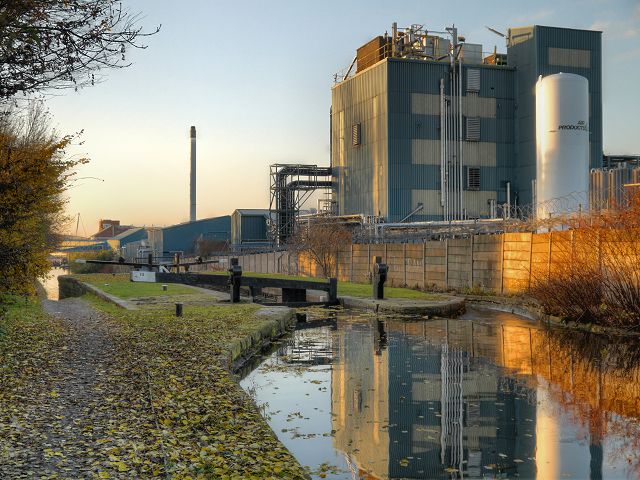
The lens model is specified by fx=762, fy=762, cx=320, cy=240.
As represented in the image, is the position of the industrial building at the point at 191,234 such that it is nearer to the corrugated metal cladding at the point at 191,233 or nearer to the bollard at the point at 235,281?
the corrugated metal cladding at the point at 191,233

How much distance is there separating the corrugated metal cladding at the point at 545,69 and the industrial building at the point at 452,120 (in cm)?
7

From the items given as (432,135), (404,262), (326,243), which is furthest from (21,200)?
(432,135)

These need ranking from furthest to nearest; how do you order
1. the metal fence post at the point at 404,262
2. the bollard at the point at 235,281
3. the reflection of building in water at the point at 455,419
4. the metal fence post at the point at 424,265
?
the metal fence post at the point at 404,262 → the metal fence post at the point at 424,265 → the bollard at the point at 235,281 → the reflection of building in water at the point at 455,419

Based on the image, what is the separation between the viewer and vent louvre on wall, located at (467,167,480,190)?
51156 millimetres

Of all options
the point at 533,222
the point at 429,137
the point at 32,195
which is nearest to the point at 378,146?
the point at 429,137

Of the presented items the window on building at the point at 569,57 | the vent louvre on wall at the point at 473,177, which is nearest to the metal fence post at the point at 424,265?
the vent louvre on wall at the point at 473,177

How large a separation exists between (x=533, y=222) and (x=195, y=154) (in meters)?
71.9

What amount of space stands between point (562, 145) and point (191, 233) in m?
62.7

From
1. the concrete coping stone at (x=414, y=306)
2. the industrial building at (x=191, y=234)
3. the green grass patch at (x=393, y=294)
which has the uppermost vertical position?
the industrial building at (x=191, y=234)

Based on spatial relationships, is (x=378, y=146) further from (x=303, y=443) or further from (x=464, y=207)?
(x=303, y=443)

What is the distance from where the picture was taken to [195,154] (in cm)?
9506

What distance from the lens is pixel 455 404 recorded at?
36.9ft

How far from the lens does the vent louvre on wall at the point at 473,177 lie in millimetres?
51156

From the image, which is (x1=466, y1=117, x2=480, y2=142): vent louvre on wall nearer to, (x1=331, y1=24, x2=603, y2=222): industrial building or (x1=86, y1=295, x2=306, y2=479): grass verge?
(x1=331, y1=24, x2=603, y2=222): industrial building
